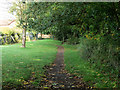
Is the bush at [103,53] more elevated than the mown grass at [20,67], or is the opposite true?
the bush at [103,53]

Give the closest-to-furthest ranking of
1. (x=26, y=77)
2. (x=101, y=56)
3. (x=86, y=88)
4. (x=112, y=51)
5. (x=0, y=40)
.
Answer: (x=86, y=88) < (x=26, y=77) < (x=112, y=51) < (x=101, y=56) < (x=0, y=40)

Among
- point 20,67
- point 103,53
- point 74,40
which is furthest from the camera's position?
point 74,40

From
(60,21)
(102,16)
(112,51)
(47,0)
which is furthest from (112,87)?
(47,0)

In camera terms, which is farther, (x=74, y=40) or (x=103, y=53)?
(x=74, y=40)

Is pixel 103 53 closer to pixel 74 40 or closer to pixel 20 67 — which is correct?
pixel 20 67

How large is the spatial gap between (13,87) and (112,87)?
12.4 ft

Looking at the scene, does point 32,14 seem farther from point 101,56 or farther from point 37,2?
point 101,56

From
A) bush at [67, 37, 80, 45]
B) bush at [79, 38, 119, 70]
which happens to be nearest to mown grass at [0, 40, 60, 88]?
bush at [79, 38, 119, 70]

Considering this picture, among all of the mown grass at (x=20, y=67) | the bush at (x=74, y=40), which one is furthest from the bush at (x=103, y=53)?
the bush at (x=74, y=40)

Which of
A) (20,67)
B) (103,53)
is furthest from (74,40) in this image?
(20,67)

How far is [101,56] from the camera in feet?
29.6

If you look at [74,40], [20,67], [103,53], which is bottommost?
[20,67]

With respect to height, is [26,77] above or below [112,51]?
below

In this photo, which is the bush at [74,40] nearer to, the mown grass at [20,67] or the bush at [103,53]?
the mown grass at [20,67]
